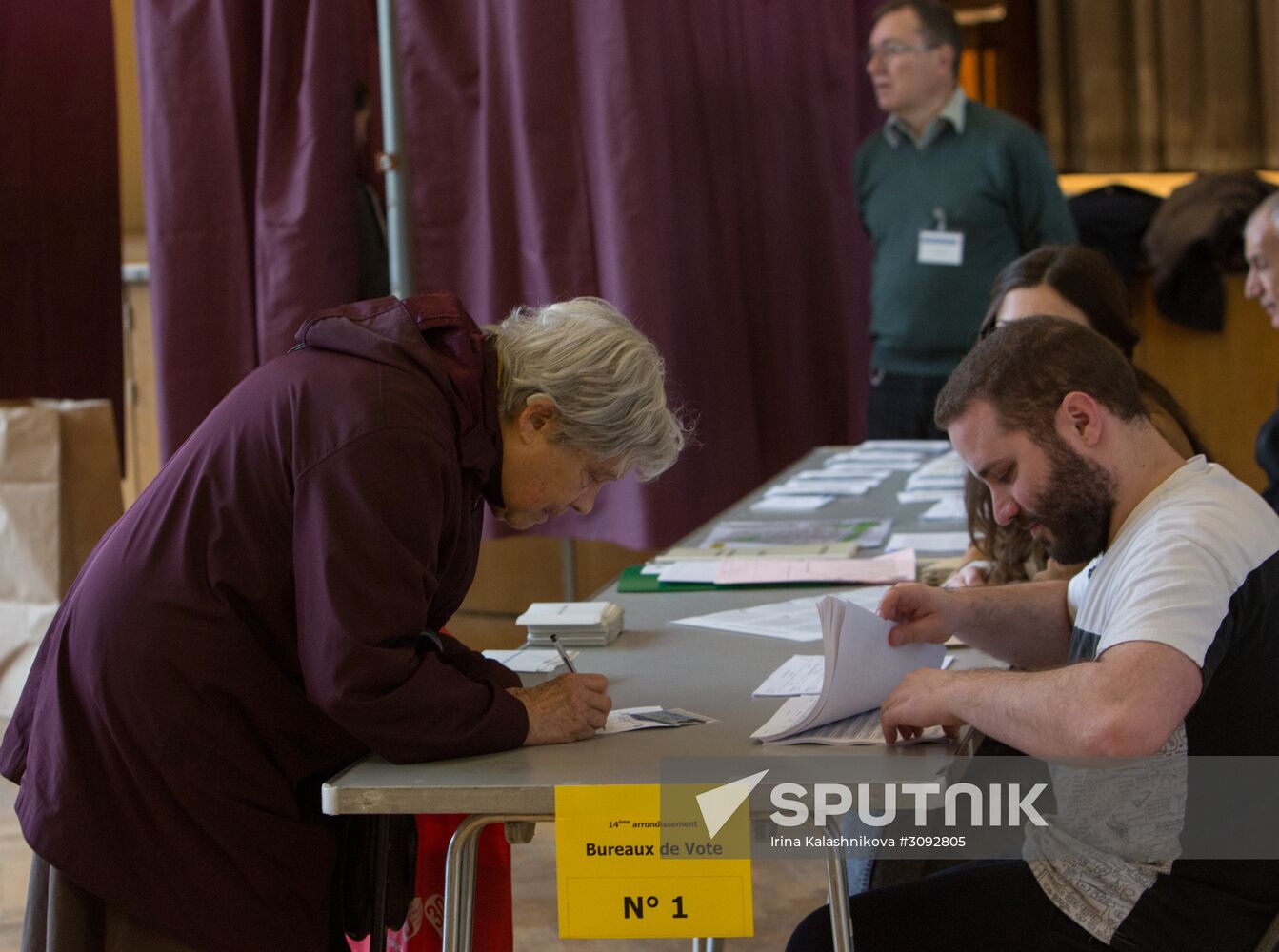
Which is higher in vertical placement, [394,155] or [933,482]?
[394,155]

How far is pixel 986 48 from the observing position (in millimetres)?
5523

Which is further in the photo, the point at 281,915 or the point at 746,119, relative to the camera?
the point at 746,119

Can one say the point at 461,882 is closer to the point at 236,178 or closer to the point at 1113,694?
the point at 1113,694

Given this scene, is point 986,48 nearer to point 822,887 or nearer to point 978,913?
point 822,887

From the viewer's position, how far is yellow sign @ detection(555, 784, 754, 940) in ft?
4.07

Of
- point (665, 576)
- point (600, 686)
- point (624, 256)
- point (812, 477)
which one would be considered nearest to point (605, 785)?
point (600, 686)

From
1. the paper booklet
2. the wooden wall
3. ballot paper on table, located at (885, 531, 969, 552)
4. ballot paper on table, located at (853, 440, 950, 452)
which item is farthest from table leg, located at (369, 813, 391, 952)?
the wooden wall

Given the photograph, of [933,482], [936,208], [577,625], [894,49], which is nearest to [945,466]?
[933,482]

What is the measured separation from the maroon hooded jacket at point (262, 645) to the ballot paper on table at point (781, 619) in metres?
0.61

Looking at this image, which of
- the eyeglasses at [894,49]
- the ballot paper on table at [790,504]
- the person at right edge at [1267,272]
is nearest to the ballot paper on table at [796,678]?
the ballot paper on table at [790,504]

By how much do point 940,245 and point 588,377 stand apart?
2.76 meters

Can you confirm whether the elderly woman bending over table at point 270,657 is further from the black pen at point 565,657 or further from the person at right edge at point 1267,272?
the person at right edge at point 1267,272

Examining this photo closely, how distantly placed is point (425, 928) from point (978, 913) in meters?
0.62

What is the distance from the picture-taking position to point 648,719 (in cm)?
150
